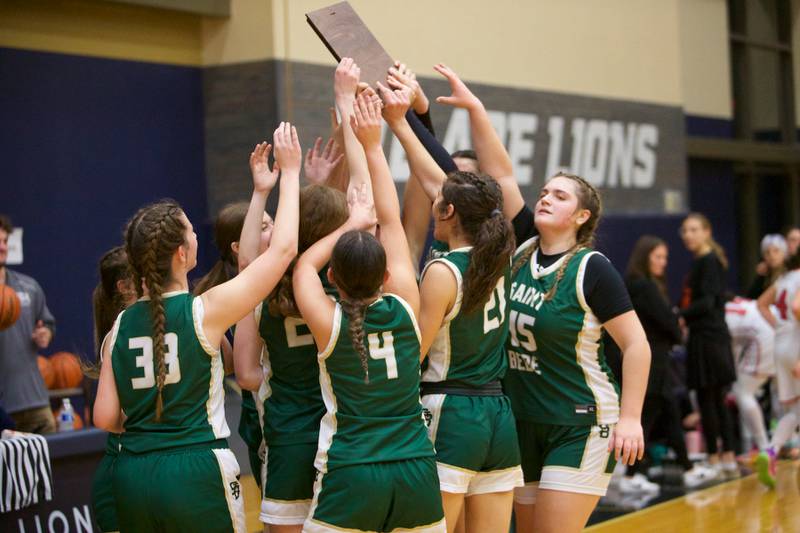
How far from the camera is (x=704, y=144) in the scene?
1298cm

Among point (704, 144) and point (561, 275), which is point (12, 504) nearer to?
point (561, 275)

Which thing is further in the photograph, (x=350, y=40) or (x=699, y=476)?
(x=699, y=476)

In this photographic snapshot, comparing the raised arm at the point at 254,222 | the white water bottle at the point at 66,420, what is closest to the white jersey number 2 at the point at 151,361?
the raised arm at the point at 254,222

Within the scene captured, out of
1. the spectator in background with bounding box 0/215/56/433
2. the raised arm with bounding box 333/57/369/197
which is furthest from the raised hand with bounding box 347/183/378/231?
the spectator in background with bounding box 0/215/56/433

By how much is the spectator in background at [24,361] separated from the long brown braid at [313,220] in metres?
2.95

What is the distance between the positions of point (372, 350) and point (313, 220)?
0.48m

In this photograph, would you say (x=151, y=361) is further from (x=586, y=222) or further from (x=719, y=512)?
(x=719, y=512)

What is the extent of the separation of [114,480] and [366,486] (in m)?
0.70

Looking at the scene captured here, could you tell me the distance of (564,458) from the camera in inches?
140

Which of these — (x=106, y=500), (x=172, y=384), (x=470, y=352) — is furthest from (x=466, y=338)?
(x=106, y=500)

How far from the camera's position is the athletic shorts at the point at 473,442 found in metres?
3.24

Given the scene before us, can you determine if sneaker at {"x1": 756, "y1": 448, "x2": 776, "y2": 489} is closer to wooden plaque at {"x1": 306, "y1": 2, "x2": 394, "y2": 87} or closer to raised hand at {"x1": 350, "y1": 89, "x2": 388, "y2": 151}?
wooden plaque at {"x1": 306, "y1": 2, "x2": 394, "y2": 87}

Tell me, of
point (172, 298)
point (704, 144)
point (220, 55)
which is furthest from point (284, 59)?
point (704, 144)

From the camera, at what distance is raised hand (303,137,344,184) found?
376 cm
